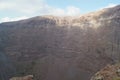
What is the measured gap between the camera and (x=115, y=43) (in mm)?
88812

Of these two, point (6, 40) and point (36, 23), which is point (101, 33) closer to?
point (36, 23)

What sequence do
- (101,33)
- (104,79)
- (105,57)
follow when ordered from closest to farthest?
(104,79), (105,57), (101,33)

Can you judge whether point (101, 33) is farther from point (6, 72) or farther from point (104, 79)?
point (104, 79)

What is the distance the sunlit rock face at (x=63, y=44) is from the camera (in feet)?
285

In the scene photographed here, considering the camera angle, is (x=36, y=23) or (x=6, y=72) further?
(x=36, y=23)

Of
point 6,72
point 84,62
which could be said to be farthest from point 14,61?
point 84,62

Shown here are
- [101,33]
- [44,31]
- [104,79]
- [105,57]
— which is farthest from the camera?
[44,31]

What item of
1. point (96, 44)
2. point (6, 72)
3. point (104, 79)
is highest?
point (104, 79)

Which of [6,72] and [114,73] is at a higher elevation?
[114,73]

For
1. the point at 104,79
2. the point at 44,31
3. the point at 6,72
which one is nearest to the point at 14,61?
the point at 6,72

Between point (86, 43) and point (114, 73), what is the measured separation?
61.6 m

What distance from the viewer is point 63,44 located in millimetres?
95125

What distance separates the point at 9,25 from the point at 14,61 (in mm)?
15204

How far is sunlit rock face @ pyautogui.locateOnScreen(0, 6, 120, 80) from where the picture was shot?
86812 mm
